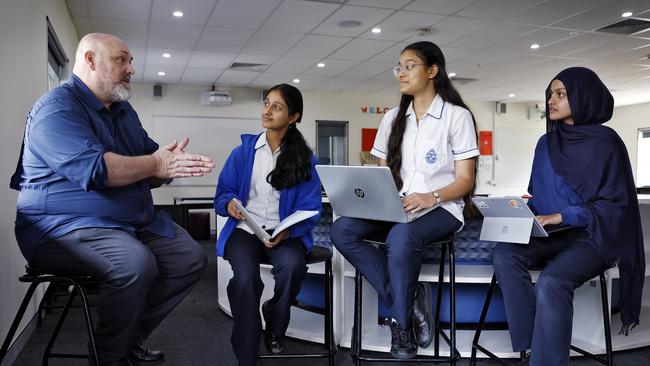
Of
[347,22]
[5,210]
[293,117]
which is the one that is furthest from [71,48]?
[293,117]

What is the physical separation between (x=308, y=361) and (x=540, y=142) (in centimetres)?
157

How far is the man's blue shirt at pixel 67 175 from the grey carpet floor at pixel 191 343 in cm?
96

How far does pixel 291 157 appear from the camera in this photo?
2.47m

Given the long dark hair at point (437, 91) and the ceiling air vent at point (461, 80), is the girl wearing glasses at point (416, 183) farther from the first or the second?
the ceiling air vent at point (461, 80)

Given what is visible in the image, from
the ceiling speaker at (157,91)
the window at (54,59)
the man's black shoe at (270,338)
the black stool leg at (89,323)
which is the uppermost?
the ceiling speaker at (157,91)

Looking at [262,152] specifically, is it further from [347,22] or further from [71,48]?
[71,48]

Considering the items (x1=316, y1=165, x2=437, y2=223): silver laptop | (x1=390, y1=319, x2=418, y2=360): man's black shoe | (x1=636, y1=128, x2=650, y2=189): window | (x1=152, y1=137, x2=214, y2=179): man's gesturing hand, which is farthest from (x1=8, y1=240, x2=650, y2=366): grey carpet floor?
(x1=636, y1=128, x2=650, y2=189): window

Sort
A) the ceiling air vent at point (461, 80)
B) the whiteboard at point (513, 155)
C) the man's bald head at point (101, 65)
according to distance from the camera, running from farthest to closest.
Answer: the whiteboard at point (513, 155) < the ceiling air vent at point (461, 80) < the man's bald head at point (101, 65)

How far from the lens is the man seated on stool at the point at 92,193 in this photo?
5.46ft

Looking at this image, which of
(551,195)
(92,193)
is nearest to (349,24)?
(551,195)

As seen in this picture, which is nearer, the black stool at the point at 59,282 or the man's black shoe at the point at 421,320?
the black stool at the point at 59,282

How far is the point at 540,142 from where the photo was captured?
2488 millimetres

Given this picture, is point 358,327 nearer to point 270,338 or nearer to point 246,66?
point 270,338

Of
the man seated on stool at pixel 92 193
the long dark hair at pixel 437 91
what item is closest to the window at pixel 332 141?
the long dark hair at pixel 437 91
